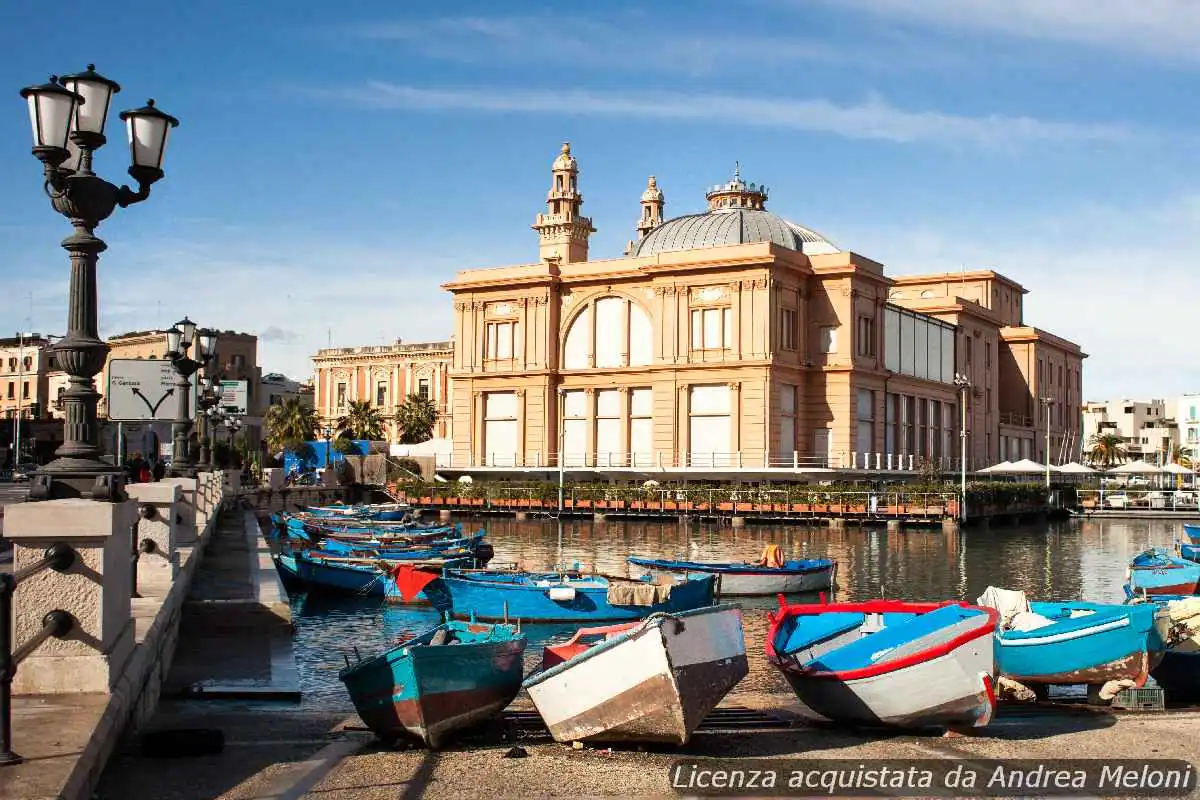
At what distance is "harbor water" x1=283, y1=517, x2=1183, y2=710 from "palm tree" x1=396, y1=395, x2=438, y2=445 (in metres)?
41.7

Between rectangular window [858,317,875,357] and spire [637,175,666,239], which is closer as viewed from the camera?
rectangular window [858,317,875,357]

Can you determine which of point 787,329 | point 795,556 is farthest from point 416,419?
point 795,556

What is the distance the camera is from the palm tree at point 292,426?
3652 inches

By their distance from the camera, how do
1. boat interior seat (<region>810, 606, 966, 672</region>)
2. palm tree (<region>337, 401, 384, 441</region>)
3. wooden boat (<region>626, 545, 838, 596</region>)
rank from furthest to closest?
palm tree (<region>337, 401, 384, 441</region>) → wooden boat (<region>626, 545, 838, 596</region>) → boat interior seat (<region>810, 606, 966, 672</region>)

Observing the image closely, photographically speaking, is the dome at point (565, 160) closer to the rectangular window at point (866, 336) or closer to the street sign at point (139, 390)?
the rectangular window at point (866, 336)

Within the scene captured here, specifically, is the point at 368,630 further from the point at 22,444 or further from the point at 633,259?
the point at 22,444

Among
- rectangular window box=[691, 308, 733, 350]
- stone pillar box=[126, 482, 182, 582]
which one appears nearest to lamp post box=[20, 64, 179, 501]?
stone pillar box=[126, 482, 182, 582]

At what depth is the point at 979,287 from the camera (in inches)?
4149

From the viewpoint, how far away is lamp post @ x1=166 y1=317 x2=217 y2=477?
23.1 meters

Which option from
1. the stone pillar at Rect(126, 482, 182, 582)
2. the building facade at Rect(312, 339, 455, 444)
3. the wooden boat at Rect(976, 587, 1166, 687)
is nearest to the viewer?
the wooden boat at Rect(976, 587, 1166, 687)

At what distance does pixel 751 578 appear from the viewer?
1245 inches

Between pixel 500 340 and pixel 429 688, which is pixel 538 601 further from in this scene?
pixel 500 340

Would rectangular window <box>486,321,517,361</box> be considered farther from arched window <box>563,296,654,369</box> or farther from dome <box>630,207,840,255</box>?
dome <box>630,207,840,255</box>

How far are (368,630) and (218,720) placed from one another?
42.1 feet
